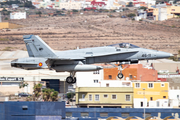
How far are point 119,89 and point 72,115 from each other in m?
10.0

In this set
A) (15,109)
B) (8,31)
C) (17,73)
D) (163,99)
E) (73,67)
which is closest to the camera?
(73,67)

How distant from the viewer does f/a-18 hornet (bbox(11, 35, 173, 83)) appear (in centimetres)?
3591

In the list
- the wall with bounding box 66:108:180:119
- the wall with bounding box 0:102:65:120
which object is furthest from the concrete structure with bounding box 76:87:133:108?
the wall with bounding box 0:102:65:120

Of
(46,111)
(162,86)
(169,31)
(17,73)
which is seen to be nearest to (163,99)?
(162,86)

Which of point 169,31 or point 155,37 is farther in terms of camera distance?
point 169,31

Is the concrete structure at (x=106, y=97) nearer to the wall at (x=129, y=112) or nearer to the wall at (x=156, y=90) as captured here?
the wall at (x=156, y=90)

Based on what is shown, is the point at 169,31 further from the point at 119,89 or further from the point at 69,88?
the point at 119,89

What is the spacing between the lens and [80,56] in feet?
119

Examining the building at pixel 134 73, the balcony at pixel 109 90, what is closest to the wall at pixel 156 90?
the balcony at pixel 109 90

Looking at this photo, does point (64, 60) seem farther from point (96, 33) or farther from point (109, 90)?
point (96, 33)

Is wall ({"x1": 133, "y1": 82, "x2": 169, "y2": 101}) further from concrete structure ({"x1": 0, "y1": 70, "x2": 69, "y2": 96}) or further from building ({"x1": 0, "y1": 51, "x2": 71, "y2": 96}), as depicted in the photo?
concrete structure ({"x1": 0, "y1": 70, "x2": 69, "y2": 96})

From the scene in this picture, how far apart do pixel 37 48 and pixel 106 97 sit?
64.2ft

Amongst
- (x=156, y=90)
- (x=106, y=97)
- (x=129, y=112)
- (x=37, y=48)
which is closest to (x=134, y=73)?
(x=156, y=90)

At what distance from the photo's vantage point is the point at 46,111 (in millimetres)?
40344
